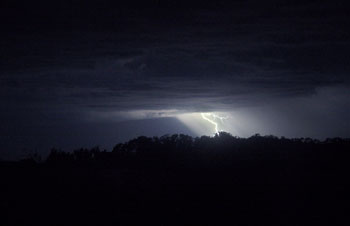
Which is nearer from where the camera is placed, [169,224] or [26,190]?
[169,224]

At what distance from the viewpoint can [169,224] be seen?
23281 millimetres

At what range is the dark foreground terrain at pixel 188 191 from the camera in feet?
79.2

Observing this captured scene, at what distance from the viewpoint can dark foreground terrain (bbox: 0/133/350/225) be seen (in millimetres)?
24125

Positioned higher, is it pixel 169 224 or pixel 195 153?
pixel 195 153

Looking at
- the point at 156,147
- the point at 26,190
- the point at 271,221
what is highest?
the point at 156,147

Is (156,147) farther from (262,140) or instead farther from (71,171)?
(71,171)

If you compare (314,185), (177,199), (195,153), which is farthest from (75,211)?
(195,153)

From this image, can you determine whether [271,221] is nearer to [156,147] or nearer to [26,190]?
[26,190]

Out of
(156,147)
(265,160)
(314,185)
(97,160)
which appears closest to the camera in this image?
(314,185)

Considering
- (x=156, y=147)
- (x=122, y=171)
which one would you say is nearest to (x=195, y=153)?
(x=156, y=147)

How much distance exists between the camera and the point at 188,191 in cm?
2803

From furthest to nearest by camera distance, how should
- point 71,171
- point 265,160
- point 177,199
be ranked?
point 265,160, point 71,171, point 177,199

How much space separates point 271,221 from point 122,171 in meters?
12.4

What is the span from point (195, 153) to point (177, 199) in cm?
1490
